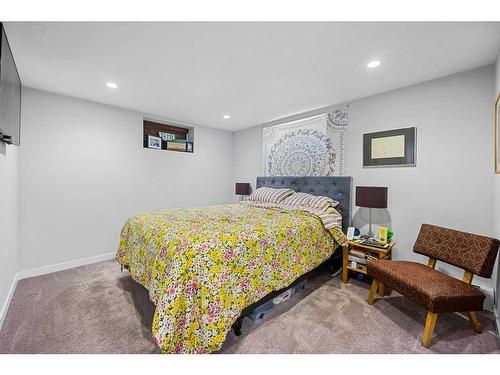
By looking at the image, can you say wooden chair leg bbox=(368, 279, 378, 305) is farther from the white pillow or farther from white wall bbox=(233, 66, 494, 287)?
the white pillow

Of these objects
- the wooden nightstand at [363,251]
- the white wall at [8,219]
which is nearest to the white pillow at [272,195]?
the wooden nightstand at [363,251]

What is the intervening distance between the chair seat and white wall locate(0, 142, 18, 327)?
127 inches

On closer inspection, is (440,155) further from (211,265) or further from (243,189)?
(243,189)

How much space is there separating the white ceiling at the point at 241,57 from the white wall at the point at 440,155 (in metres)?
0.18

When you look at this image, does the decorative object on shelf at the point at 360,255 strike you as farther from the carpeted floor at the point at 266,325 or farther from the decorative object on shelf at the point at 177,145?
the decorative object on shelf at the point at 177,145

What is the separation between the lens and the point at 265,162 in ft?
13.2

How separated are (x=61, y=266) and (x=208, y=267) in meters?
2.65

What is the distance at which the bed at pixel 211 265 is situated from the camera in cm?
128

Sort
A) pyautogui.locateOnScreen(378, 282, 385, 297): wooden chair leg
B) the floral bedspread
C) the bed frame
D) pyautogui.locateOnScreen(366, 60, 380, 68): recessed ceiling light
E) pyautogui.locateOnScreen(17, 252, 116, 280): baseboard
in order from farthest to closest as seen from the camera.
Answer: the bed frame
pyautogui.locateOnScreen(17, 252, 116, 280): baseboard
pyautogui.locateOnScreen(378, 282, 385, 297): wooden chair leg
pyautogui.locateOnScreen(366, 60, 380, 68): recessed ceiling light
the floral bedspread

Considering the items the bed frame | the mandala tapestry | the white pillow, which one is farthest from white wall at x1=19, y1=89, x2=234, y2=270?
the bed frame

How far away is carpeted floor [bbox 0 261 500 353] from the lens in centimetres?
147

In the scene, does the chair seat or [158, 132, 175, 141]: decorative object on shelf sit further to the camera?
[158, 132, 175, 141]: decorative object on shelf
